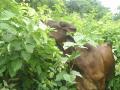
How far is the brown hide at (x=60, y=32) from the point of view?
7.61 feet

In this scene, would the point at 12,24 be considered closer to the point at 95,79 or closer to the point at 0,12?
the point at 0,12

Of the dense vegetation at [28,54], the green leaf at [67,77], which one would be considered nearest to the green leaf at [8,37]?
the dense vegetation at [28,54]

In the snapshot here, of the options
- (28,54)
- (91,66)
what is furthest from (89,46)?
(28,54)

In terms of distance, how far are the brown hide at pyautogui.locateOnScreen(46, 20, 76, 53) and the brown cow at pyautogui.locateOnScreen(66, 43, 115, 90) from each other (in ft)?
0.27

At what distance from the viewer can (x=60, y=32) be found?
93.0 inches

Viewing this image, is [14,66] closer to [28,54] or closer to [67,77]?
[28,54]

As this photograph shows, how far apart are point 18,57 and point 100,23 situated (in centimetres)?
161

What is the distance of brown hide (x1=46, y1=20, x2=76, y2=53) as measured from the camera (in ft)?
7.61

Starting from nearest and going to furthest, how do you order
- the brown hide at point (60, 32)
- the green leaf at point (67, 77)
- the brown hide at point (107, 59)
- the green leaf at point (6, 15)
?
the green leaf at point (6, 15) → the green leaf at point (67, 77) → the brown hide at point (60, 32) → the brown hide at point (107, 59)

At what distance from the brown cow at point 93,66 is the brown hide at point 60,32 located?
8cm

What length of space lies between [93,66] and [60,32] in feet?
1.09

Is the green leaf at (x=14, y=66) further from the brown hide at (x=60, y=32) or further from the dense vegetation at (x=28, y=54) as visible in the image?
the brown hide at (x=60, y=32)

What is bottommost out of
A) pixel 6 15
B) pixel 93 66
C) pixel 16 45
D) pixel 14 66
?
pixel 93 66

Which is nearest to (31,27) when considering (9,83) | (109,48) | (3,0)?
(3,0)
